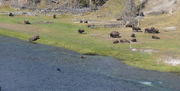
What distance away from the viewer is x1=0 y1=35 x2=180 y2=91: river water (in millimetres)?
18891

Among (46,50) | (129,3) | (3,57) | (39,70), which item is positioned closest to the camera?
(39,70)

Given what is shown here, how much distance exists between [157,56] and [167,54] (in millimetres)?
1497

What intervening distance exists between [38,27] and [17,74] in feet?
99.2

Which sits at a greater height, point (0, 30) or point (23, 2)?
point (23, 2)

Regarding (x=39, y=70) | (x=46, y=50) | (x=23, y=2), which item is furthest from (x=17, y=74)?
(x=23, y=2)

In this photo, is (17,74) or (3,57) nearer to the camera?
(17,74)

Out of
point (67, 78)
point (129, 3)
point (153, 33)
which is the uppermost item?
point (129, 3)

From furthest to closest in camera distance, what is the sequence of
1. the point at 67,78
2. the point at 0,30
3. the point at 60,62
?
1. the point at 0,30
2. the point at 60,62
3. the point at 67,78

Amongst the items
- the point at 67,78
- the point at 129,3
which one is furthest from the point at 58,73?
the point at 129,3

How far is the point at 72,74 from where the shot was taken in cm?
2206

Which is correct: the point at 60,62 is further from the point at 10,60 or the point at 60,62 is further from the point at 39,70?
the point at 10,60

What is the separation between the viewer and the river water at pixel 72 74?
18.9 metres

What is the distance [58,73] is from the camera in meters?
22.2

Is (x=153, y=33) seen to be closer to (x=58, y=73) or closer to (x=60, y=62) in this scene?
(x=60, y=62)
